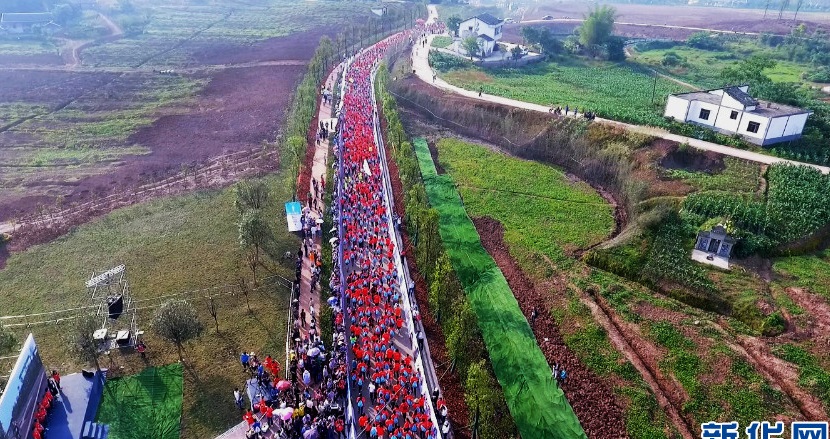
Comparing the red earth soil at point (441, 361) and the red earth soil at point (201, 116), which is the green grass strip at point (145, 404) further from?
the red earth soil at point (201, 116)

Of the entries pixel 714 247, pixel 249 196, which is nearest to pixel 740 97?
pixel 714 247

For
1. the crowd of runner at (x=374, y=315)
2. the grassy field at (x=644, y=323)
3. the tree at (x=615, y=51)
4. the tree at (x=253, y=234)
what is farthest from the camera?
the tree at (x=615, y=51)

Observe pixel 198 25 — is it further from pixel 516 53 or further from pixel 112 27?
pixel 516 53

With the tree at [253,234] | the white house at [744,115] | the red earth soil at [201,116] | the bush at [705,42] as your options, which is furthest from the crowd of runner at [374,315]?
the bush at [705,42]

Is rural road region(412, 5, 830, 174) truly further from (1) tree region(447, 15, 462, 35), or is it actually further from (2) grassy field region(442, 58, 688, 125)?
(1) tree region(447, 15, 462, 35)

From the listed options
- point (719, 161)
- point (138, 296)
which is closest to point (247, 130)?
point (138, 296)

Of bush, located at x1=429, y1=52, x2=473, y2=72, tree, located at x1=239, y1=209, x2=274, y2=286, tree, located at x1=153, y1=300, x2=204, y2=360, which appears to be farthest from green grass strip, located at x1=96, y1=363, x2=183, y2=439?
bush, located at x1=429, y1=52, x2=473, y2=72

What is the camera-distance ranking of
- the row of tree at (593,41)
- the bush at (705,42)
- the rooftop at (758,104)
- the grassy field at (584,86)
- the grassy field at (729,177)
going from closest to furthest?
1. the grassy field at (729,177)
2. the rooftop at (758,104)
3. the grassy field at (584,86)
4. the row of tree at (593,41)
5. the bush at (705,42)
